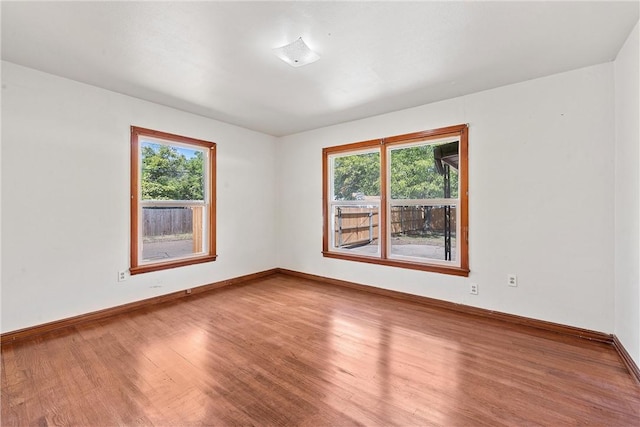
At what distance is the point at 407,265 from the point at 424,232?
1.63ft

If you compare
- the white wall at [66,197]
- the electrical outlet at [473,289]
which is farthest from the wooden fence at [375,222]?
the white wall at [66,197]

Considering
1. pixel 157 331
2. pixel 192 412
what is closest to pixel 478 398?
pixel 192 412

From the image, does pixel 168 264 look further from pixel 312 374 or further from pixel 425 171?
pixel 425 171

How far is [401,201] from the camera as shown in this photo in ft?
12.8

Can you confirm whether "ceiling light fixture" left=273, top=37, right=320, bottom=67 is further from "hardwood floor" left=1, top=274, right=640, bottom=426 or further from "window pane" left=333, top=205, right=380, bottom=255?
"hardwood floor" left=1, top=274, right=640, bottom=426

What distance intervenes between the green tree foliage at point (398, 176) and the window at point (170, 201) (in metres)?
2.03

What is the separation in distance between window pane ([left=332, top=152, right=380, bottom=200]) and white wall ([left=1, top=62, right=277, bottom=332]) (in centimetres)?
233

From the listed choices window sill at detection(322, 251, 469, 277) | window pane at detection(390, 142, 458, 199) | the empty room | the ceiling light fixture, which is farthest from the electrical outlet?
the ceiling light fixture

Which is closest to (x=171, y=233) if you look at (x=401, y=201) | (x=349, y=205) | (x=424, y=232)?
(x=349, y=205)

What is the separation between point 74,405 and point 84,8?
100 inches

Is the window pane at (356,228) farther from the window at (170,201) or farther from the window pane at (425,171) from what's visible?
the window at (170,201)

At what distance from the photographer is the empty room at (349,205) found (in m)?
1.85

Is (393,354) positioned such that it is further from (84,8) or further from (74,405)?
(84,8)

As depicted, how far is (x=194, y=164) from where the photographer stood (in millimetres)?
4094
